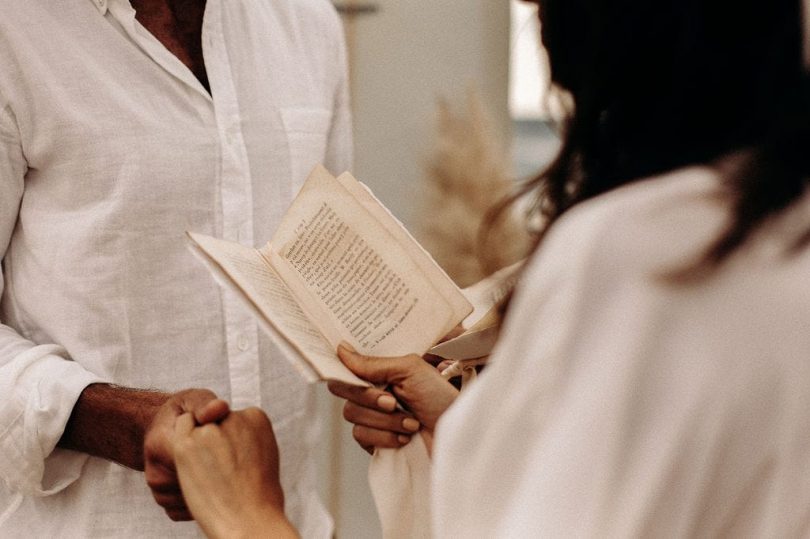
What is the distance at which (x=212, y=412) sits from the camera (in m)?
1.04

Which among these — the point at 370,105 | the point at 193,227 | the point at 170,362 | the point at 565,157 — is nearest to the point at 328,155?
the point at 193,227

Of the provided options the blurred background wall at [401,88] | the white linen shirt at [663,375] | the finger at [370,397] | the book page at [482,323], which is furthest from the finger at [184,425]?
the blurred background wall at [401,88]

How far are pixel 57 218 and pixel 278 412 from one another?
384 millimetres

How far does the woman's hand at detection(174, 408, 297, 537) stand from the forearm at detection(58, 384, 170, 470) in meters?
0.10

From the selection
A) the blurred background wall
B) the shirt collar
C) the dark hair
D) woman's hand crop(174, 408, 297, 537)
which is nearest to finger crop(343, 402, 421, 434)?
woman's hand crop(174, 408, 297, 537)

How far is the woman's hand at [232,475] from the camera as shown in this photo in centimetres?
97

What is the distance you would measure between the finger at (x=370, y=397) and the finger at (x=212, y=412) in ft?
0.38

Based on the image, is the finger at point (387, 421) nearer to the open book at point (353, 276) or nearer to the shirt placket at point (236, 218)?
the open book at point (353, 276)

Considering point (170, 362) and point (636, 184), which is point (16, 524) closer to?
point (170, 362)

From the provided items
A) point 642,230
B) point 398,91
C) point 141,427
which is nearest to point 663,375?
point 642,230

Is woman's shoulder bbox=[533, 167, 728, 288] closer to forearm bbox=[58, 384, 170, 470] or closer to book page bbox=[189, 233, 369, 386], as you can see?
book page bbox=[189, 233, 369, 386]

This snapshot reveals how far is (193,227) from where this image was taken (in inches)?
49.4

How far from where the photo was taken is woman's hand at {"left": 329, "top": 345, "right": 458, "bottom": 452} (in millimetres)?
1063

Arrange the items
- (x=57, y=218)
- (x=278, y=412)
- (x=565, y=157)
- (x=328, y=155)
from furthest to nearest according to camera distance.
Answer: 1. (x=328, y=155)
2. (x=278, y=412)
3. (x=57, y=218)
4. (x=565, y=157)
